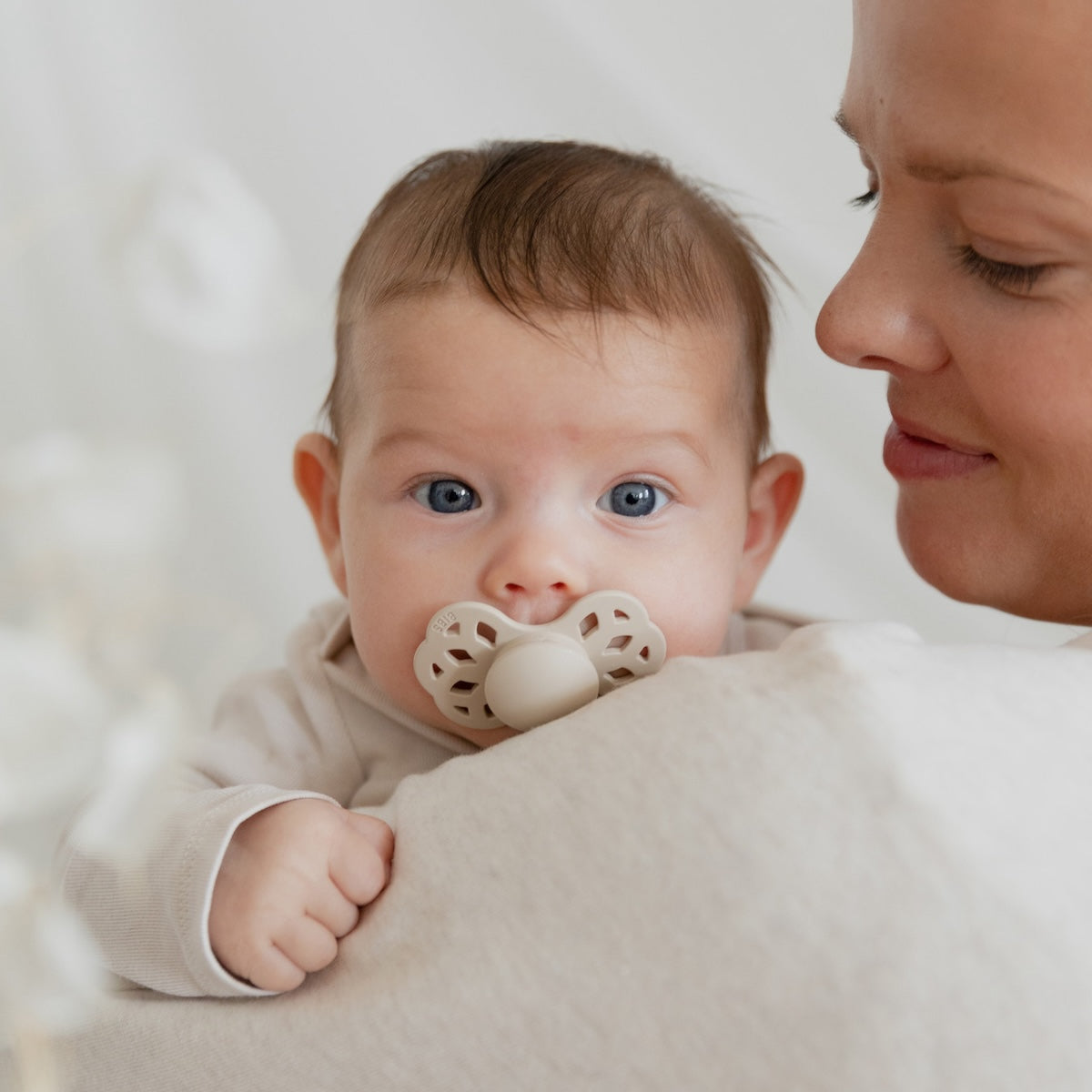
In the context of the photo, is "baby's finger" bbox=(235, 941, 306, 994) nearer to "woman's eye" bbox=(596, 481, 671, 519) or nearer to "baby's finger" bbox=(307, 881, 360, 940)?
Answer: "baby's finger" bbox=(307, 881, 360, 940)

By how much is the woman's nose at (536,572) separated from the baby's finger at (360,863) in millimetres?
228

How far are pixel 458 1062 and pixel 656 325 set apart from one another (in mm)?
627

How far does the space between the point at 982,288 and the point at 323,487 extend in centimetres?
65

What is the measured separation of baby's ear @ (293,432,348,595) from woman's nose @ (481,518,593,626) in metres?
0.26

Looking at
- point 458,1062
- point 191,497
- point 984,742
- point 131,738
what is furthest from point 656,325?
point 191,497

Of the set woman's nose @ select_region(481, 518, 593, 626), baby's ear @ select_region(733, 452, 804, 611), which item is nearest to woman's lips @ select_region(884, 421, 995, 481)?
baby's ear @ select_region(733, 452, 804, 611)

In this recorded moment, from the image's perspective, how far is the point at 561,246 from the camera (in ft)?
3.84

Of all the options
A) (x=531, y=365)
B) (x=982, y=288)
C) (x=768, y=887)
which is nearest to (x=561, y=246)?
(x=531, y=365)

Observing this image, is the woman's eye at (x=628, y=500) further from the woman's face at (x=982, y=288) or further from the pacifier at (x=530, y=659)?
the woman's face at (x=982, y=288)

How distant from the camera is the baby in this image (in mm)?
1090

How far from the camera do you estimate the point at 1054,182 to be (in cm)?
97

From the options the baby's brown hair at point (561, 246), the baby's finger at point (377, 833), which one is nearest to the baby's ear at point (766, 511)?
the baby's brown hair at point (561, 246)

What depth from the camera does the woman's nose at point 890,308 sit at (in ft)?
3.73

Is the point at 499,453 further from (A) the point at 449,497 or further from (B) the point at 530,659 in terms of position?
(B) the point at 530,659
